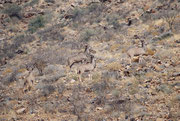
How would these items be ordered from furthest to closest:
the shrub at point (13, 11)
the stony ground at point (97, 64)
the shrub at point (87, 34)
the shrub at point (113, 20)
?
1. the shrub at point (13, 11)
2. the shrub at point (113, 20)
3. the shrub at point (87, 34)
4. the stony ground at point (97, 64)

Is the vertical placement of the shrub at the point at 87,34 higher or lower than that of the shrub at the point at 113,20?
lower

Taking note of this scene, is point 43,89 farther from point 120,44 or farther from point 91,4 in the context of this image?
point 91,4

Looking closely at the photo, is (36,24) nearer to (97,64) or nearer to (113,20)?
(113,20)

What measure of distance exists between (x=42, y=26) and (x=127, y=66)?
42.7 feet

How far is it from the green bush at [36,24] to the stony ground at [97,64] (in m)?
0.10

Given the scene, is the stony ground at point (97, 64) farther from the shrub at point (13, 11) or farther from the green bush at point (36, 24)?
the shrub at point (13, 11)

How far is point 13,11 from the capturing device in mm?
22109

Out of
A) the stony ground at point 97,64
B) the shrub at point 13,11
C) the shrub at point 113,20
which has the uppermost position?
the shrub at point 13,11

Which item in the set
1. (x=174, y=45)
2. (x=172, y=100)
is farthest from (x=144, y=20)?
(x=172, y=100)

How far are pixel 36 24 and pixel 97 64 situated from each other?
11719mm

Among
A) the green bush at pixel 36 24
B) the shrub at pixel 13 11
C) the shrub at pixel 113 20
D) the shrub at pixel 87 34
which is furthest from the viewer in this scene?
the shrub at pixel 13 11

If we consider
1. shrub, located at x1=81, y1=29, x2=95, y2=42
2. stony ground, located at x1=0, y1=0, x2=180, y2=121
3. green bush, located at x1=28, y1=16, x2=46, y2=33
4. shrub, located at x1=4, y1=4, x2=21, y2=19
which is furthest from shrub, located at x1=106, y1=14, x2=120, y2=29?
shrub, located at x1=4, y1=4, x2=21, y2=19

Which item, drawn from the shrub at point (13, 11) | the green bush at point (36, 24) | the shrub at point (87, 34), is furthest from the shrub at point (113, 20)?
the shrub at point (13, 11)

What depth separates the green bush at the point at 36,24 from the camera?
781 inches
